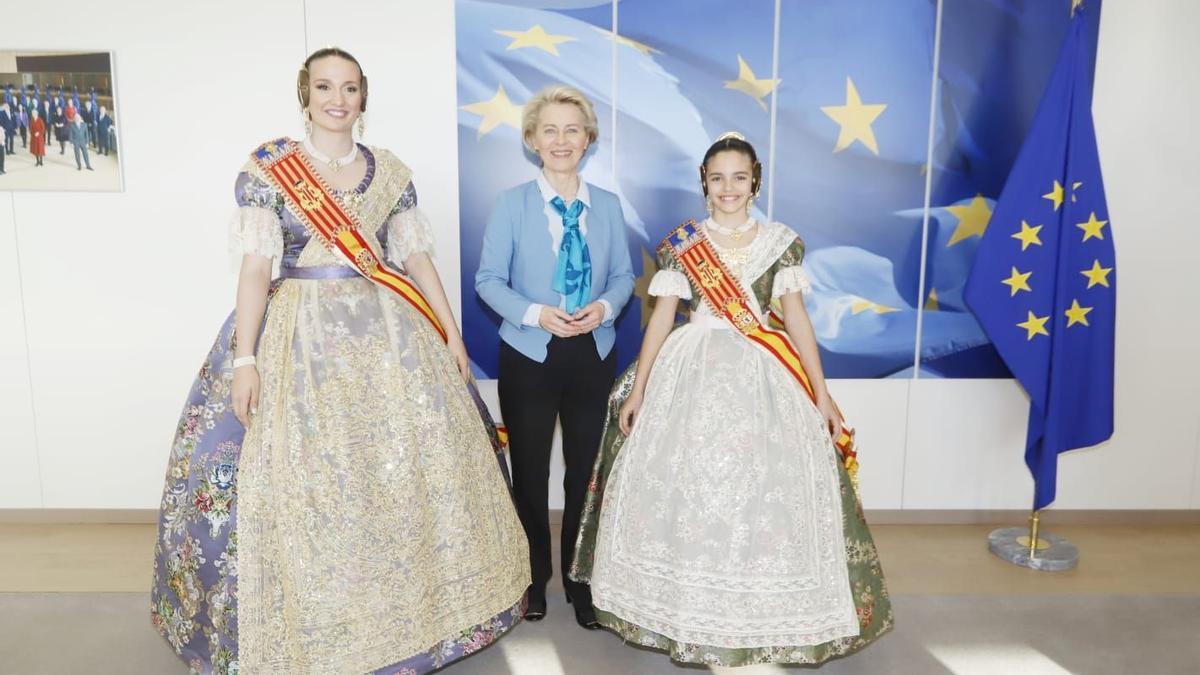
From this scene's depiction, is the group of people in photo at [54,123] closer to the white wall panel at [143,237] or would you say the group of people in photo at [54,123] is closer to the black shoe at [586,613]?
the white wall panel at [143,237]

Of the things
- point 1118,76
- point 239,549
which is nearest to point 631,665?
point 239,549

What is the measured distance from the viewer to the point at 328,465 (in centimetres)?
175

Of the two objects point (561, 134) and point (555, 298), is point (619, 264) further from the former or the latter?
point (561, 134)

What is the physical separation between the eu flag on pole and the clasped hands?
1.28 m

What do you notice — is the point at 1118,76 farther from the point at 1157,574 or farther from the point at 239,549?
the point at 239,549

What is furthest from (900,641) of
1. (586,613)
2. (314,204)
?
(314,204)

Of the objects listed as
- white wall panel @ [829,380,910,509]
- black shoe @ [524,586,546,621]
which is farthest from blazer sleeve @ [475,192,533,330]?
white wall panel @ [829,380,910,509]

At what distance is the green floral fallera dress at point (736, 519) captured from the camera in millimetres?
1839

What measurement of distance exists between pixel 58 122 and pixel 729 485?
248 centimetres

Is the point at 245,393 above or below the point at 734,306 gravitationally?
below

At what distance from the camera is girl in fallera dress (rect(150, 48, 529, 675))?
1.73m

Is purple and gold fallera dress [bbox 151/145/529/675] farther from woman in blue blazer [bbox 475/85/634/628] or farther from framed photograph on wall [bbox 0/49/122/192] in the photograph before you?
framed photograph on wall [bbox 0/49/122/192]

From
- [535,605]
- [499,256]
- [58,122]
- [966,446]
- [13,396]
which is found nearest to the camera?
[499,256]

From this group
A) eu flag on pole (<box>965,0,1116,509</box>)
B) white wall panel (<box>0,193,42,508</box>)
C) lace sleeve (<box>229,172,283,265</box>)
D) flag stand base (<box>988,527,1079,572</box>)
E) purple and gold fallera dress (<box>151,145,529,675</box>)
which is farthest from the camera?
white wall panel (<box>0,193,42,508</box>)
